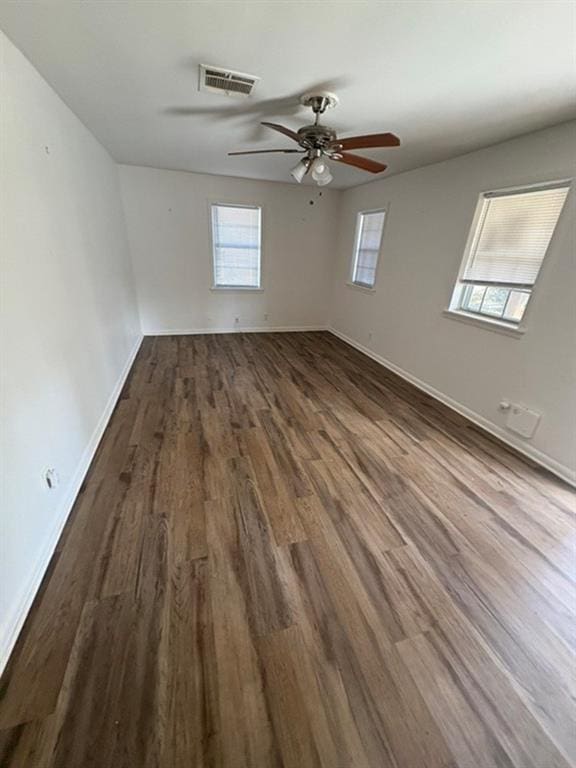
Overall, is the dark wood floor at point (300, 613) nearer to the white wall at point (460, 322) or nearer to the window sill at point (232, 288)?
the white wall at point (460, 322)

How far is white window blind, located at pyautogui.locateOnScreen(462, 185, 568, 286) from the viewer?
2455mm

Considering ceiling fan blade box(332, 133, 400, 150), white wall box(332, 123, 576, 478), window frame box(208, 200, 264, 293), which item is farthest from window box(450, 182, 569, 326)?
window frame box(208, 200, 264, 293)

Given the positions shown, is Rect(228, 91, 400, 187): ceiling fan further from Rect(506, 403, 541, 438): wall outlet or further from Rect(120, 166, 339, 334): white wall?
Rect(120, 166, 339, 334): white wall

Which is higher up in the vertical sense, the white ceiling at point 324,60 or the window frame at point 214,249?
the white ceiling at point 324,60

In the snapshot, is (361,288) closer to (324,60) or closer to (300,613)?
(324,60)

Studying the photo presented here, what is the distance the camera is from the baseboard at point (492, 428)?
2.41 metres

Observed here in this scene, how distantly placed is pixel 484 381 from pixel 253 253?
408cm

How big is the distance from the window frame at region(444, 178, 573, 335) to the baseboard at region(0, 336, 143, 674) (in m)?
3.60

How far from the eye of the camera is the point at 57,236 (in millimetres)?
2004

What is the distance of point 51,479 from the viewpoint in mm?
1696

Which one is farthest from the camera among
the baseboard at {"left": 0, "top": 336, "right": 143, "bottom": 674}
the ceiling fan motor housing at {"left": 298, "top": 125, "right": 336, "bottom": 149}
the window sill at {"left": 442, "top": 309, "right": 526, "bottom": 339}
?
the window sill at {"left": 442, "top": 309, "right": 526, "bottom": 339}

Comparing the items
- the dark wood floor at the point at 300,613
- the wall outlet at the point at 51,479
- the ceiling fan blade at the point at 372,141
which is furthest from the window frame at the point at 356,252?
the wall outlet at the point at 51,479

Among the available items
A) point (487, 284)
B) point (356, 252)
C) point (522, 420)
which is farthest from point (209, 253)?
point (522, 420)

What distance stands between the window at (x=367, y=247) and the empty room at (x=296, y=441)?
0.96m
